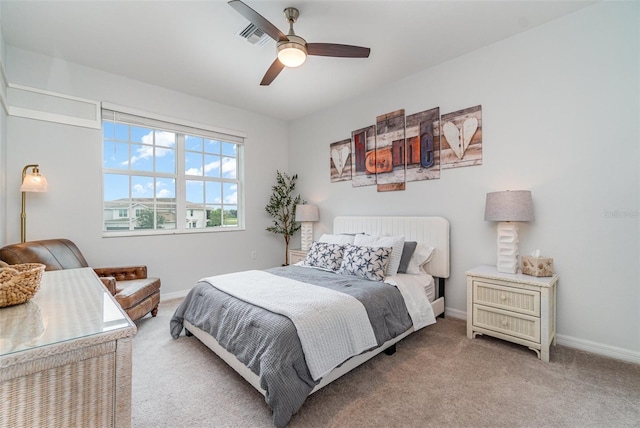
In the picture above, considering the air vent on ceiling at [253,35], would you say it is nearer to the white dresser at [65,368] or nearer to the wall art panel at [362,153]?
the wall art panel at [362,153]

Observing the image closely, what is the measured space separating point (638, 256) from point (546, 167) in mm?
924

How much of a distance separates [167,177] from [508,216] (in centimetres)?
406

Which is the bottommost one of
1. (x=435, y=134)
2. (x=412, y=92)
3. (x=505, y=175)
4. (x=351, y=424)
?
(x=351, y=424)

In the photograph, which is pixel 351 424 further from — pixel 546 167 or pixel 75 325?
pixel 546 167

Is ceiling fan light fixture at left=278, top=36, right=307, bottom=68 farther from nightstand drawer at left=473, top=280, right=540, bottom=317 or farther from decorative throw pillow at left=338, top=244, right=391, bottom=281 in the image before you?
nightstand drawer at left=473, top=280, right=540, bottom=317

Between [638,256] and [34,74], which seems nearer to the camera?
[638,256]

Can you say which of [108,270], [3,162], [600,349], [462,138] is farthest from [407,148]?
[3,162]

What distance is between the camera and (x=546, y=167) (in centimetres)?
252

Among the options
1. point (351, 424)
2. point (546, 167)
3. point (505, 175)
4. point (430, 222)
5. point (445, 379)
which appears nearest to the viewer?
point (351, 424)

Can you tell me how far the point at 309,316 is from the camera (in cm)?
178

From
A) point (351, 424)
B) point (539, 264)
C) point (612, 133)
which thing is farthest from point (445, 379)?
point (612, 133)

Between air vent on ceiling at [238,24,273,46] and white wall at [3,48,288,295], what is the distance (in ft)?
5.94

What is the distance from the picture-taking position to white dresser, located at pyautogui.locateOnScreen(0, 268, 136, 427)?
624 millimetres

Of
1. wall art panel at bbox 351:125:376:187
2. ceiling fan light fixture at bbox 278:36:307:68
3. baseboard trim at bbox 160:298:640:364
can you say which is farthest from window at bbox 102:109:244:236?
baseboard trim at bbox 160:298:640:364
